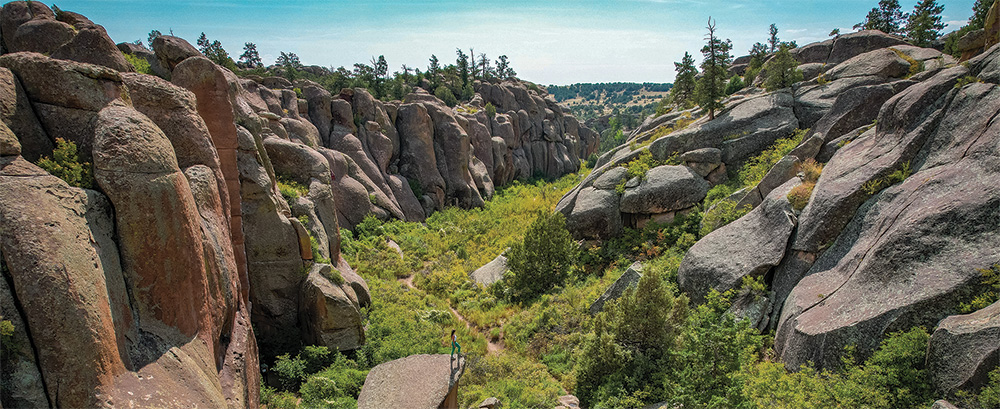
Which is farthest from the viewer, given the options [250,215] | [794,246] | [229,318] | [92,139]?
[250,215]

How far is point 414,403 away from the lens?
12.0 m

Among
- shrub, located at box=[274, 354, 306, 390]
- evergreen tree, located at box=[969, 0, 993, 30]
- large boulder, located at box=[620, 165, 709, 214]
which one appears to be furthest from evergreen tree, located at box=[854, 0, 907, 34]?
shrub, located at box=[274, 354, 306, 390]

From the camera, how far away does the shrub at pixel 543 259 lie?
72.8ft

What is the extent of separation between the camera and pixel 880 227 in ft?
38.7

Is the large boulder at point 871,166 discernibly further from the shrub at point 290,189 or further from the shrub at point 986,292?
the shrub at point 290,189

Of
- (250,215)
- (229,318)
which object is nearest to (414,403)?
(229,318)

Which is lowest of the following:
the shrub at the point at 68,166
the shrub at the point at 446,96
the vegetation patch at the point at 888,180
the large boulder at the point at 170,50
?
the vegetation patch at the point at 888,180

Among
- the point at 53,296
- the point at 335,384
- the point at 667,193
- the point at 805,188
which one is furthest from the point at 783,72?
the point at 53,296

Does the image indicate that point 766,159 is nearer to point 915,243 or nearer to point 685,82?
point 915,243

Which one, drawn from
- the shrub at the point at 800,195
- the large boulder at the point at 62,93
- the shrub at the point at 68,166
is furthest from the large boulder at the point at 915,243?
the large boulder at the point at 62,93

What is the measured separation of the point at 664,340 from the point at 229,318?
40.9 ft

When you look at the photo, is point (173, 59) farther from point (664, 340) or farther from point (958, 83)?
point (958, 83)

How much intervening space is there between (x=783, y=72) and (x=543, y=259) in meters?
20.1

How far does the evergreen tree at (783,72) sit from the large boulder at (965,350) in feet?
74.8
